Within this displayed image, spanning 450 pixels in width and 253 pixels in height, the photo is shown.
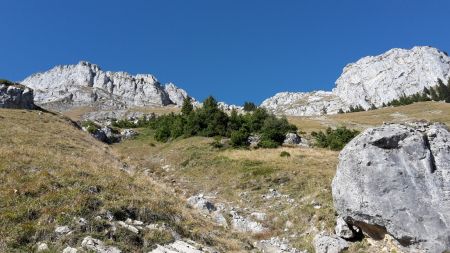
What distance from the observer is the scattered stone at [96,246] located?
46.5ft

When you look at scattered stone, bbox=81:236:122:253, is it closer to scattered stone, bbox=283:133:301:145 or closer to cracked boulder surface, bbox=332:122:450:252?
cracked boulder surface, bbox=332:122:450:252

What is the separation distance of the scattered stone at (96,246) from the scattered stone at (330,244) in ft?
29.6

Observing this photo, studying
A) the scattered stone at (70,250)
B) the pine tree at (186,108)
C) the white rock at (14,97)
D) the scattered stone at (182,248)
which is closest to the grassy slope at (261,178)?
the scattered stone at (182,248)

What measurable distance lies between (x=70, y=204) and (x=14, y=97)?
195 feet

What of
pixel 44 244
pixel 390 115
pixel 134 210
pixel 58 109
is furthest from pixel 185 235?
pixel 58 109

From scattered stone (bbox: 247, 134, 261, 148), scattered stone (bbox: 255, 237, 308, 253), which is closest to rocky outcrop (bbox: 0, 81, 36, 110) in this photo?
scattered stone (bbox: 247, 134, 261, 148)

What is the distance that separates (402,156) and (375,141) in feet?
4.33

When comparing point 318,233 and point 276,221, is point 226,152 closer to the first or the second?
point 276,221

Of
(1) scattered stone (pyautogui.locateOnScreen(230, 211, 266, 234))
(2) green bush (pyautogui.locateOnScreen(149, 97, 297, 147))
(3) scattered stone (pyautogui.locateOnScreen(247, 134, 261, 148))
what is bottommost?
(1) scattered stone (pyautogui.locateOnScreen(230, 211, 266, 234))

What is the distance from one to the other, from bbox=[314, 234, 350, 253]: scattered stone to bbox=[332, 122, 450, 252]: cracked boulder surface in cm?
108

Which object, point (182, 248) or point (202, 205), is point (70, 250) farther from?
point (202, 205)

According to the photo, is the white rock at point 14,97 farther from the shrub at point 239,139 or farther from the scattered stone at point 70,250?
the scattered stone at point 70,250

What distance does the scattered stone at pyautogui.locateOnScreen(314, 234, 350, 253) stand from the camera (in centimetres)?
1825

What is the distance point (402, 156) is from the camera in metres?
18.1
